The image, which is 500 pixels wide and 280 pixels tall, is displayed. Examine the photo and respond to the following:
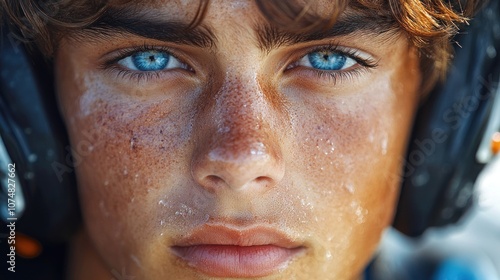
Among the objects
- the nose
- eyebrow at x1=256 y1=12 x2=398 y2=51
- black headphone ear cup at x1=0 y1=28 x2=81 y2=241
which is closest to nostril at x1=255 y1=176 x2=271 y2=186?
the nose

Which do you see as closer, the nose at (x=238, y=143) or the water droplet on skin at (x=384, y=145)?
the nose at (x=238, y=143)

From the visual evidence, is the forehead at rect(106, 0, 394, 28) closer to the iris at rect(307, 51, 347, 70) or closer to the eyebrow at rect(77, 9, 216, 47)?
the eyebrow at rect(77, 9, 216, 47)

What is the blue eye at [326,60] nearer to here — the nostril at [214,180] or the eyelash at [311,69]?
the eyelash at [311,69]

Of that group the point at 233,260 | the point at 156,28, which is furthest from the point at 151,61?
the point at 233,260

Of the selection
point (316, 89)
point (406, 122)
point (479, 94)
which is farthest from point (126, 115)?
Answer: point (479, 94)

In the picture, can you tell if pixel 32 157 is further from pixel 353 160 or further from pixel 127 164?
pixel 353 160

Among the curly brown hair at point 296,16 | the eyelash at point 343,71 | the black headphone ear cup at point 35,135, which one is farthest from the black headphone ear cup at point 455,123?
the black headphone ear cup at point 35,135
